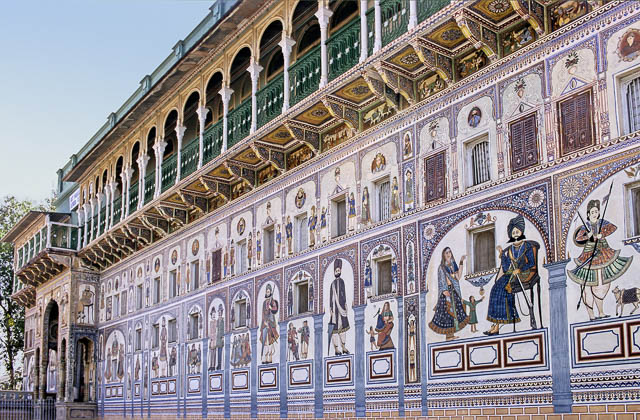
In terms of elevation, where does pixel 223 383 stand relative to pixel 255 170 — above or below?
below

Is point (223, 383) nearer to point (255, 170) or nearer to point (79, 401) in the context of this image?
point (255, 170)

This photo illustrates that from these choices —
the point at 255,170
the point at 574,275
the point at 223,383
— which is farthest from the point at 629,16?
the point at 223,383

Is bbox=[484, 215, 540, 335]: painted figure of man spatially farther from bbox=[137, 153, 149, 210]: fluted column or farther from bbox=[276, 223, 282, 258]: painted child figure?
bbox=[137, 153, 149, 210]: fluted column

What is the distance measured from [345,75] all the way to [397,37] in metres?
1.73

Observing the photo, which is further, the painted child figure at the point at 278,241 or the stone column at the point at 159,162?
the stone column at the point at 159,162

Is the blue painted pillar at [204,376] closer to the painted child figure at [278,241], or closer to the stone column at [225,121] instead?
the painted child figure at [278,241]

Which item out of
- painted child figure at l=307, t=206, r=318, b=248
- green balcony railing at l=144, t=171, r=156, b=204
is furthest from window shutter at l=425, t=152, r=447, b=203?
green balcony railing at l=144, t=171, r=156, b=204

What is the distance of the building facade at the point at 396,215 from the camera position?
13141mm

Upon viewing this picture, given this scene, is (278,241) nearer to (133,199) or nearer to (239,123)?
(239,123)

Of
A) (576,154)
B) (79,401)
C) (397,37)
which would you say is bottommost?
(79,401)

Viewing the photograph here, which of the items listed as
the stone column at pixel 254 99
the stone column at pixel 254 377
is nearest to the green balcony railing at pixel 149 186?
the stone column at pixel 254 99

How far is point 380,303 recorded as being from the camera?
57.2 ft

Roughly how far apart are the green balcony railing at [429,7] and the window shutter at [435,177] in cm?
266

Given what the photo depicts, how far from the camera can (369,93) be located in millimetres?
18578
